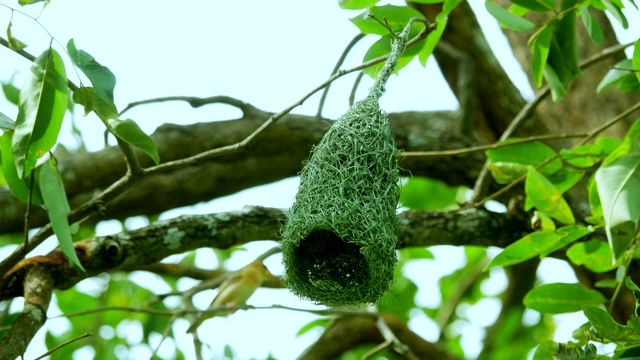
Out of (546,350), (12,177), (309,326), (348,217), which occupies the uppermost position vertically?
(12,177)

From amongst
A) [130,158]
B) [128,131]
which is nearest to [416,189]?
[130,158]

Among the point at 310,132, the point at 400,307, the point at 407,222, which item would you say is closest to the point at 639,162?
the point at 407,222

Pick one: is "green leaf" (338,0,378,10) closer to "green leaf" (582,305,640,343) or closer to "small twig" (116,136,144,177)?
"small twig" (116,136,144,177)

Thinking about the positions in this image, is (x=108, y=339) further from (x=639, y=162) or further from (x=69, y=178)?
(x=639, y=162)

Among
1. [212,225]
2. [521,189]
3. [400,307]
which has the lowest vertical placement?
[400,307]

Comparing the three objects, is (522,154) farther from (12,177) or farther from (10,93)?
Answer: (10,93)

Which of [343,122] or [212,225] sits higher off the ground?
[343,122]
